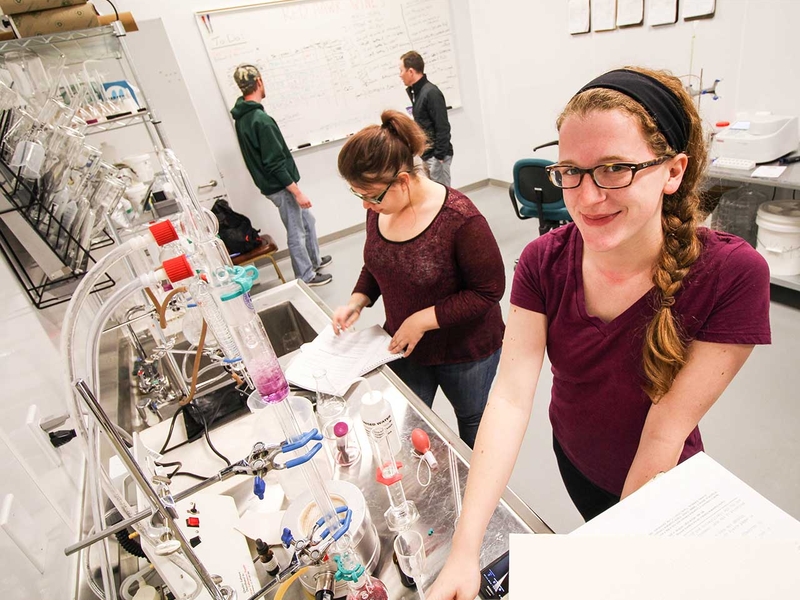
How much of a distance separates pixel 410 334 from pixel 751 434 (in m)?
1.61

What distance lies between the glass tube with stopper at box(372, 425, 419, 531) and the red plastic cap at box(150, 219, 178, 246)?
0.56 metres

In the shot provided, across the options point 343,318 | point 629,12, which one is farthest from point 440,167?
point 343,318

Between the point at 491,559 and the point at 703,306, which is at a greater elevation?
the point at 703,306

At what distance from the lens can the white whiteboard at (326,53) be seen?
144 inches

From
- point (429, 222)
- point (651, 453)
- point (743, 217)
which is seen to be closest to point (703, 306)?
A: point (651, 453)

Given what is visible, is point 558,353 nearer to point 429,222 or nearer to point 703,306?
point 703,306

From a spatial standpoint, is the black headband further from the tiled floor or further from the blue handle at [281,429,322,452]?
the tiled floor

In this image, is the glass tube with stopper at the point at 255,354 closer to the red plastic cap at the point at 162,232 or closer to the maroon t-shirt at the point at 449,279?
the red plastic cap at the point at 162,232

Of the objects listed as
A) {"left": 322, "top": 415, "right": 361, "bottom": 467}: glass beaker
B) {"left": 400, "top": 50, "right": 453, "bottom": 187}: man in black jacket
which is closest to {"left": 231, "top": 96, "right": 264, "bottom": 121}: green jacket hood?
{"left": 400, "top": 50, "right": 453, "bottom": 187}: man in black jacket

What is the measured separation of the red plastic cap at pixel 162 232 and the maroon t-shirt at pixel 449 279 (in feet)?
2.20

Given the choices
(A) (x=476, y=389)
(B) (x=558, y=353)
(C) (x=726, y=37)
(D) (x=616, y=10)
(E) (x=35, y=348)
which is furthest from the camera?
(D) (x=616, y=10)

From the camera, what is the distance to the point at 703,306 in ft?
2.53

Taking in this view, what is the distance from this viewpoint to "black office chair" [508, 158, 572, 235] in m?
2.89

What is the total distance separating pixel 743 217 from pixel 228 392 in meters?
3.20
